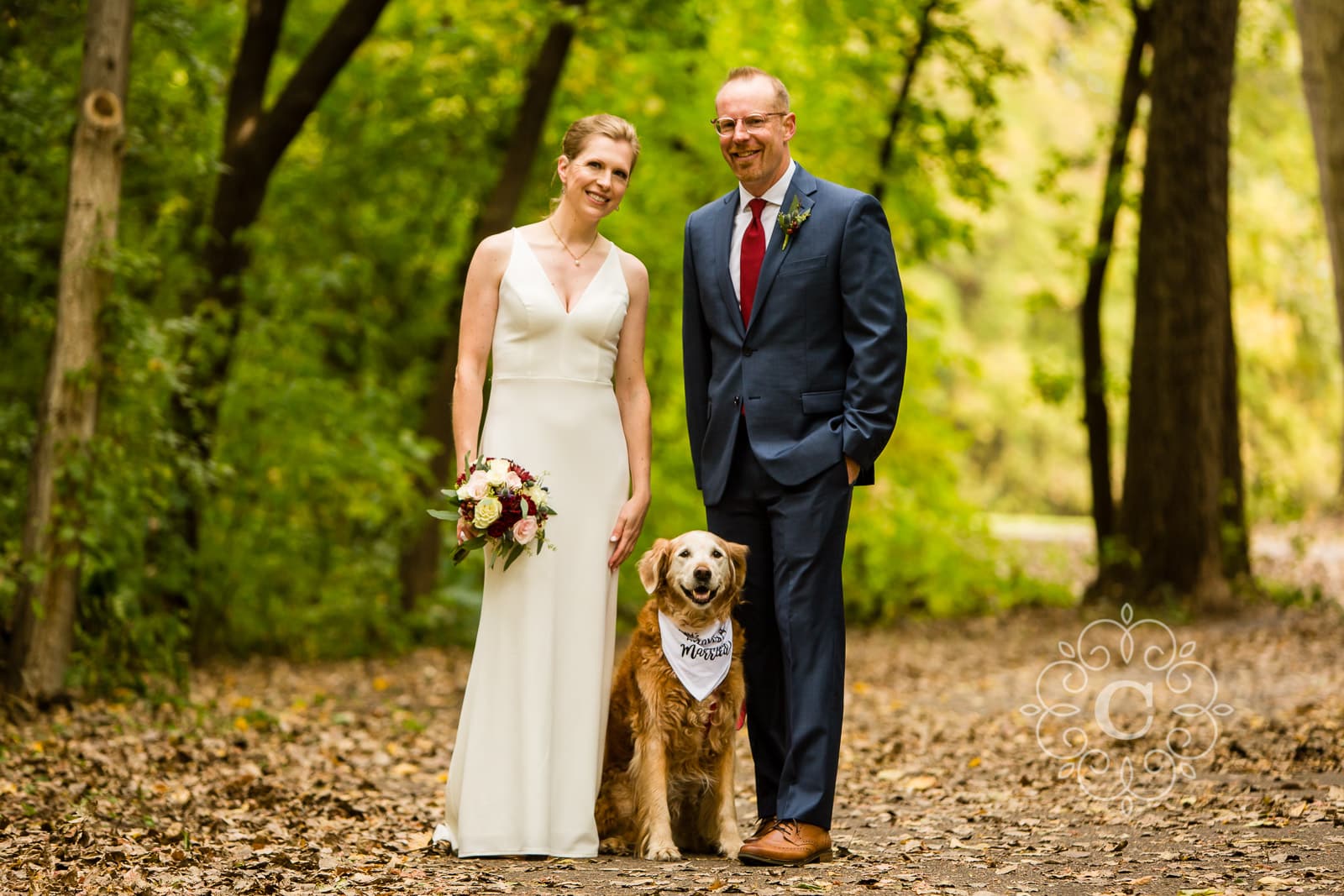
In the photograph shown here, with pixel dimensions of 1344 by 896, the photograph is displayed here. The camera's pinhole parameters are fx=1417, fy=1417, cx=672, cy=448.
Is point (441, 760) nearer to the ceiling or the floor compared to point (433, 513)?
nearer to the floor

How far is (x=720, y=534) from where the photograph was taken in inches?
198

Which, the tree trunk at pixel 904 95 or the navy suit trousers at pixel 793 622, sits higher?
the tree trunk at pixel 904 95

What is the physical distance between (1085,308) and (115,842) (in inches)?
532

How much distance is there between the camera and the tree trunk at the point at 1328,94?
545cm

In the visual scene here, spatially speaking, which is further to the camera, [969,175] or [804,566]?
[969,175]

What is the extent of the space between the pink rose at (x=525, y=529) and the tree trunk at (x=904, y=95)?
36.6ft

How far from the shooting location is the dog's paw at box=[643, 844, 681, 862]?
4.80 m

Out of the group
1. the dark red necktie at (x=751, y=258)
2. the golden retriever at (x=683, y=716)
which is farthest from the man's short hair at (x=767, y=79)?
the golden retriever at (x=683, y=716)

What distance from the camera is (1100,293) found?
1614 cm

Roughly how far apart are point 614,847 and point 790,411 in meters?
1.70

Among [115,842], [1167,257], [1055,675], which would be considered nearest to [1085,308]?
[1167,257]

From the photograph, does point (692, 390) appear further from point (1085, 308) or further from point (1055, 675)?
point (1085, 308)

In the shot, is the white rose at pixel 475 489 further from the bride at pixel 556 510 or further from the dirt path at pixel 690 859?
the dirt path at pixel 690 859

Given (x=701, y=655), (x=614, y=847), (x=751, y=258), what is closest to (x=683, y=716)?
(x=701, y=655)
